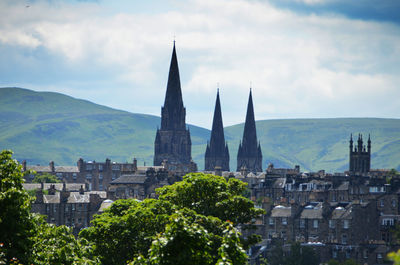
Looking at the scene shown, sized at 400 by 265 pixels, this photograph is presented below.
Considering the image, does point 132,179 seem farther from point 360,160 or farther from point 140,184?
point 360,160

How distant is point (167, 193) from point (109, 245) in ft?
27.0

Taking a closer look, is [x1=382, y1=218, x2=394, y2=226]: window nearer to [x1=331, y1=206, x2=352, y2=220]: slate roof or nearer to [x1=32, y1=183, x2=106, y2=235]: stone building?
[x1=331, y1=206, x2=352, y2=220]: slate roof

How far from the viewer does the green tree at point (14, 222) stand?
38250mm

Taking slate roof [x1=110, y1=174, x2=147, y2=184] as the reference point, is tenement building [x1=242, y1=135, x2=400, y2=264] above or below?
below

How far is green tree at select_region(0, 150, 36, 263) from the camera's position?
38.2 meters

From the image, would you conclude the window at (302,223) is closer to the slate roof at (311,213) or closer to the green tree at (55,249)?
the slate roof at (311,213)

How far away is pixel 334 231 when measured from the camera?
109562 millimetres

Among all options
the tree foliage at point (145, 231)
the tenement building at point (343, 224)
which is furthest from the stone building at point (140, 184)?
the tree foliage at point (145, 231)

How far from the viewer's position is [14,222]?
1524 inches

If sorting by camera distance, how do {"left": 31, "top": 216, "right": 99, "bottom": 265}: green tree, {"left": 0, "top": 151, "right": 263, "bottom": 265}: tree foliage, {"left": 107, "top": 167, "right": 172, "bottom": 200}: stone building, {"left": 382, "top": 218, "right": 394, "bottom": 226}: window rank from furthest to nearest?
{"left": 107, "top": 167, "right": 172, "bottom": 200}: stone building
{"left": 382, "top": 218, "right": 394, "bottom": 226}: window
{"left": 31, "top": 216, "right": 99, "bottom": 265}: green tree
{"left": 0, "top": 151, "right": 263, "bottom": 265}: tree foliage

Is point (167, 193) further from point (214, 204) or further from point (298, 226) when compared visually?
point (298, 226)

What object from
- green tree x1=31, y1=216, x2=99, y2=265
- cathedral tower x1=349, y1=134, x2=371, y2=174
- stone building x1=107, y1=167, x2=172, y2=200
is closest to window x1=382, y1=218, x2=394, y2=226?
stone building x1=107, y1=167, x2=172, y2=200

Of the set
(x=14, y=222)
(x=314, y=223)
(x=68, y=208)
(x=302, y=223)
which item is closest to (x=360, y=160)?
(x=302, y=223)

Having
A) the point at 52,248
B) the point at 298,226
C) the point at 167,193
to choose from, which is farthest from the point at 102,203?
the point at 52,248
